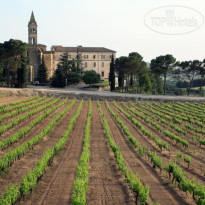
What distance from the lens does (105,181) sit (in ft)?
48.4

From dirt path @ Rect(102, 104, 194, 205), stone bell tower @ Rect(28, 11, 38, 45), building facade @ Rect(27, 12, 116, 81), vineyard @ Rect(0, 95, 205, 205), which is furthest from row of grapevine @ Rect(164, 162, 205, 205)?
stone bell tower @ Rect(28, 11, 38, 45)

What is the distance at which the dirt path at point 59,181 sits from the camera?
12.3 m

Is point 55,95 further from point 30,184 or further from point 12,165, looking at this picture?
point 30,184

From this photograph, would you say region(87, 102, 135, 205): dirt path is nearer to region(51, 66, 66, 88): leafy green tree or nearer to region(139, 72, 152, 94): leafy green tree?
region(51, 66, 66, 88): leafy green tree

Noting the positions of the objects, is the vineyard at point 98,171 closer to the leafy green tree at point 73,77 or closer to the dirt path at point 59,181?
the dirt path at point 59,181

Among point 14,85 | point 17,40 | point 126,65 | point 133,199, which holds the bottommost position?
point 133,199

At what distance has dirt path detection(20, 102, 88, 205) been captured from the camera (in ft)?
40.2

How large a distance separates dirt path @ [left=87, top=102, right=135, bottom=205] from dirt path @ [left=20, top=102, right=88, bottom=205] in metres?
0.96

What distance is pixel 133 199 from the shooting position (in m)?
12.6

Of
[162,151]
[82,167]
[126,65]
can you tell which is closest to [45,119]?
[162,151]

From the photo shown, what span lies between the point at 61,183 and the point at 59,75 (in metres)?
63.6

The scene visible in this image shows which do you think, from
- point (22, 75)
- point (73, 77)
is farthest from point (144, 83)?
point (22, 75)

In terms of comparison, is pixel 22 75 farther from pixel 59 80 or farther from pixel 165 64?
pixel 165 64

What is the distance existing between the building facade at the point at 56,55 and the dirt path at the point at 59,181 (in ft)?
232
